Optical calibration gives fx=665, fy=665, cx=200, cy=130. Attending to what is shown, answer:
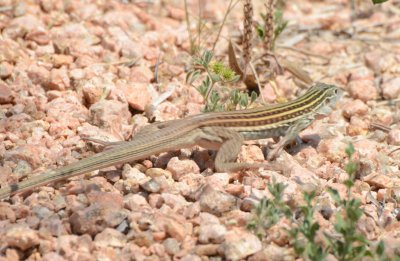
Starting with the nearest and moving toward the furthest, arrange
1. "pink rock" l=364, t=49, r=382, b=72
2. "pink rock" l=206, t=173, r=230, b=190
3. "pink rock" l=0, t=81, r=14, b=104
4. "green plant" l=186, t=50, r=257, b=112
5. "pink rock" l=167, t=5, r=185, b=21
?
"pink rock" l=206, t=173, r=230, b=190 < "green plant" l=186, t=50, r=257, b=112 < "pink rock" l=0, t=81, r=14, b=104 < "pink rock" l=364, t=49, r=382, b=72 < "pink rock" l=167, t=5, r=185, b=21

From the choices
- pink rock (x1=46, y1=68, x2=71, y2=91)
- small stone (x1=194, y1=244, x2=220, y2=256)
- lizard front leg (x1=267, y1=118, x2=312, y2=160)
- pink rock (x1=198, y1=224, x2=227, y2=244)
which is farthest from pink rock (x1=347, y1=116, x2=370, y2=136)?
pink rock (x1=46, y1=68, x2=71, y2=91)

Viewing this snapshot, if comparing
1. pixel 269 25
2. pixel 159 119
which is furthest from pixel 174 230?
pixel 269 25

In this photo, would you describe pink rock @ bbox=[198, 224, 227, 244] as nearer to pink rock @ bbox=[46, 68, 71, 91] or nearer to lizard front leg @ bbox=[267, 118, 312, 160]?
lizard front leg @ bbox=[267, 118, 312, 160]

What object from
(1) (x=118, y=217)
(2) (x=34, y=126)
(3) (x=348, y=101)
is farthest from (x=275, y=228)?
(3) (x=348, y=101)

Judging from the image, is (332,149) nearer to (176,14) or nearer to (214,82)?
(214,82)

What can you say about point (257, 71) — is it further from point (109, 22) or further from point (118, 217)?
point (118, 217)
